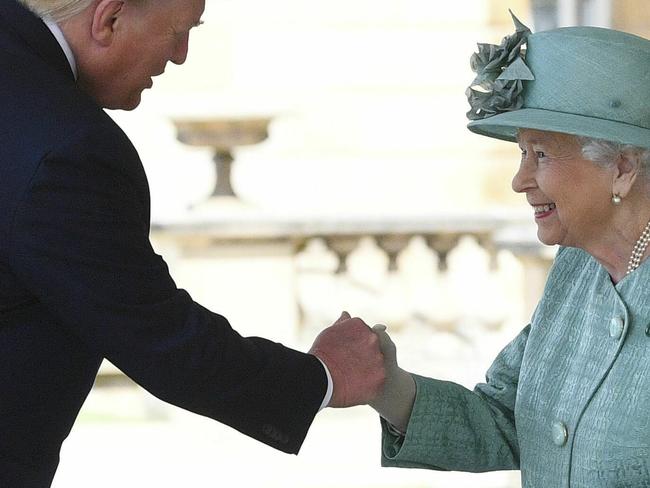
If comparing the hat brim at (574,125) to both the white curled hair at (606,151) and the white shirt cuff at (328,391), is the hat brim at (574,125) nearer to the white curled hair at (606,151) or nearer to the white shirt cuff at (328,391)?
the white curled hair at (606,151)

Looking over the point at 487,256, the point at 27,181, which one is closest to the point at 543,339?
the point at 27,181

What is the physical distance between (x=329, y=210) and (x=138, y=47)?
26.1ft

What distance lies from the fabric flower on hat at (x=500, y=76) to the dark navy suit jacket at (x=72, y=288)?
2.09 ft

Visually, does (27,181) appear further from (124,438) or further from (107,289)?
(124,438)

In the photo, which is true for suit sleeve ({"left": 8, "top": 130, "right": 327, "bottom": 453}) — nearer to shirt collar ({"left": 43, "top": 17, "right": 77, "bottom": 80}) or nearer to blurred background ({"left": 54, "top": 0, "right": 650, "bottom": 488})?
shirt collar ({"left": 43, "top": 17, "right": 77, "bottom": 80})

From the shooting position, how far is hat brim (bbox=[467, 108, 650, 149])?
8.30 feet

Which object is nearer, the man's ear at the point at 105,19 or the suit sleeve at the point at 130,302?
the suit sleeve at the point at 130,302

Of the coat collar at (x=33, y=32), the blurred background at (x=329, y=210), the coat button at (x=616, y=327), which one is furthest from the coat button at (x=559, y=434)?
the blurred background at (x=329, y=210)

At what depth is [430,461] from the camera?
2873mm

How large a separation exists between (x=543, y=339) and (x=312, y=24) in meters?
8.04

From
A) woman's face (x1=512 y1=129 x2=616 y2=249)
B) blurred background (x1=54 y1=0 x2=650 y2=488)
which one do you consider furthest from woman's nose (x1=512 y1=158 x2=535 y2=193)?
blurred background (x1=54 y1=0 x2=650 y2=488)

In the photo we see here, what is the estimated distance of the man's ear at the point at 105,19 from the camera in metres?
2.46

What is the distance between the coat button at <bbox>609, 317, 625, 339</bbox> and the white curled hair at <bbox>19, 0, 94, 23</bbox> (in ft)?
3.61

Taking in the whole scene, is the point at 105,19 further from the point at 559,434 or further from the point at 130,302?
the point at 559,434
